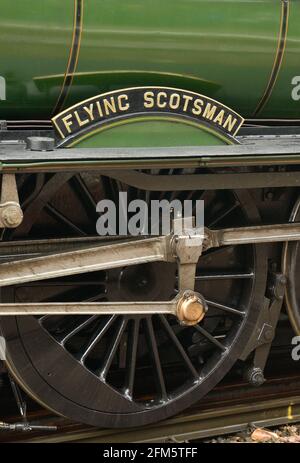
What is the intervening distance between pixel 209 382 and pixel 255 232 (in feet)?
2.65

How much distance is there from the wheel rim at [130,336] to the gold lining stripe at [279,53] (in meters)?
0.47

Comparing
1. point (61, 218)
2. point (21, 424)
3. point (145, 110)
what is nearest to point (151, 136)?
point (145, 110)

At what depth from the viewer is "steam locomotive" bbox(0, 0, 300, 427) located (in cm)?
298

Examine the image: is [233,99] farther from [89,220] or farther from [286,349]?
[286,349]

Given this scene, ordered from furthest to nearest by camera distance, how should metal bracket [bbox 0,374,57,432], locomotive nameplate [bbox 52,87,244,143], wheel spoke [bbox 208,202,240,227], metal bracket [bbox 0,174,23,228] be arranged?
wheel spoke [bbox 208,202,240,227] < metal bracket [bbox 0,374,57,432] < locomotive nameplate [bbox 52,87,244,143] < metal bracket [bbox 0,174,23,228]

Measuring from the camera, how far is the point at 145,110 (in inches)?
122

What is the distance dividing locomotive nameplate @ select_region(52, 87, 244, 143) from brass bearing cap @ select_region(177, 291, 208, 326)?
74 cm

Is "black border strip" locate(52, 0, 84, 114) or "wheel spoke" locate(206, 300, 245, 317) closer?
"black border strip" locate(52, 0, 84, 114)

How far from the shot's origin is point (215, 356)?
12.0 feet

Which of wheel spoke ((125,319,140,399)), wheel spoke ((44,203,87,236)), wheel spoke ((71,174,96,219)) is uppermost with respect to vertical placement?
wheel spoke ((71,174,96,219))

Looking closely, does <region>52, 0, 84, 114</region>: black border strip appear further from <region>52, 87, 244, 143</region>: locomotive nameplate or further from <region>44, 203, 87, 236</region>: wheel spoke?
<region>44, 203, 87, 236</region>: wheel spoke

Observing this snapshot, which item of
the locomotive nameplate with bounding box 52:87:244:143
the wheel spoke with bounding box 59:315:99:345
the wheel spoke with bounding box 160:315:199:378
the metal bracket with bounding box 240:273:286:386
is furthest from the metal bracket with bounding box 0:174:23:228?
the metal bracket with bounding box 240:273:286:386

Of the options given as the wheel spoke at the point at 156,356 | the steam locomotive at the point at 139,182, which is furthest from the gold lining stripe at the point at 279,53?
the wheel spoke at the point at 156,356
